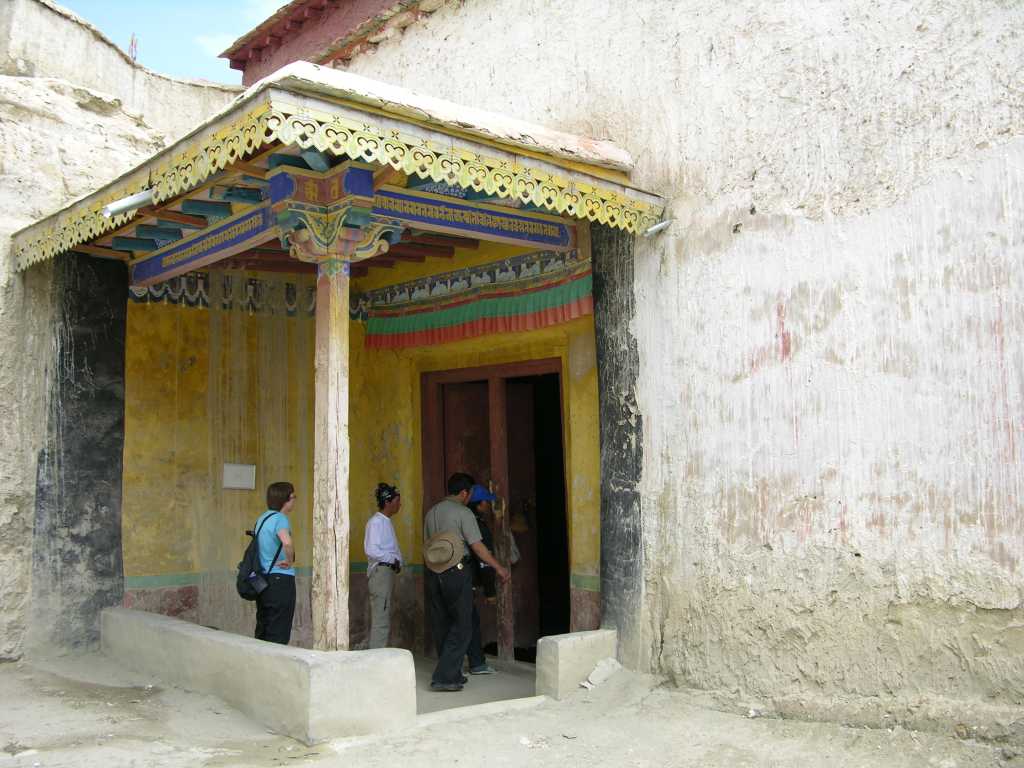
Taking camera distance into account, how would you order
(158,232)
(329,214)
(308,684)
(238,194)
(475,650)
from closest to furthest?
1. (308,684)
2. (329,214)
3. (238,194)
4. (158,232)
5. (475,650)

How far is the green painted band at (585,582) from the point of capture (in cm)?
623

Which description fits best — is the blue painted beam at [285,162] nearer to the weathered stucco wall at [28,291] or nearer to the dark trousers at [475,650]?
the weathered stucco wall at [28,291]

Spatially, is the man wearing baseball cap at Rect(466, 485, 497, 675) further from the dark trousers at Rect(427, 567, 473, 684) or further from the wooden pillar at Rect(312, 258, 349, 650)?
the wooden pillar at Rect(312, 258, 349, 650)

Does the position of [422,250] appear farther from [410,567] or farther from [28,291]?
[28,291]

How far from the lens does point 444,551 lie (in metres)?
6.43

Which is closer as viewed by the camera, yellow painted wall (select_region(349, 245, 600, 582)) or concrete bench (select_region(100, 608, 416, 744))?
concrete bench (select_region(100, 608, 416, 744))

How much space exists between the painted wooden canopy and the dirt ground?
8.42 feet

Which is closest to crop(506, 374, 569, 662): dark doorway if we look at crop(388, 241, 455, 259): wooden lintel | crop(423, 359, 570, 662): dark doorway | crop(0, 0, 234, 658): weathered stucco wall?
crop(423, 359, 570, 662): dark doorway

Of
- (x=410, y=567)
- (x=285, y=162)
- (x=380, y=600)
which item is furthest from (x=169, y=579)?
(x=285, y=162)

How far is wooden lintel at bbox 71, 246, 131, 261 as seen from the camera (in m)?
6.87

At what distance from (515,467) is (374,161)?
3.33 m

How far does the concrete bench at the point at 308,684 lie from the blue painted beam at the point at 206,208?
2.54 meters

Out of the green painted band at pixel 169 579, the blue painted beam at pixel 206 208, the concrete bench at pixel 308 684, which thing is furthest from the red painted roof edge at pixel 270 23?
the concrete bench at pixel 308 684

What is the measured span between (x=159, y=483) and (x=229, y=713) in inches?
97.0
